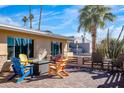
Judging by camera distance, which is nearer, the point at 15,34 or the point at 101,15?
the point at 15,34

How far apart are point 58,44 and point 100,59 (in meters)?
5.53

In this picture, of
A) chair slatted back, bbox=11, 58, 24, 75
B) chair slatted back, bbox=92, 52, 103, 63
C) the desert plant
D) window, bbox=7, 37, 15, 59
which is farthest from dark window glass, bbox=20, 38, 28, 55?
the desert plant

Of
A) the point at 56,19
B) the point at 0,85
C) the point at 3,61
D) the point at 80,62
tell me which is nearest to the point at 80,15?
the point at 56,19

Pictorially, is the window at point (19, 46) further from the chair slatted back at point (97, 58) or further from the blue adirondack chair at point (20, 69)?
the chair slatted back at point (97, 58)

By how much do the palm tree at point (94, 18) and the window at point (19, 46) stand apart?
7.37 m

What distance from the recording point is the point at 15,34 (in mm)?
12078

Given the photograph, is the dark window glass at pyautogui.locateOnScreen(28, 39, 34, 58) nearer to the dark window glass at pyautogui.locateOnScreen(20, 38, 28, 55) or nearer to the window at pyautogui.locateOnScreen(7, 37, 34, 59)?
the window at pyautogui.locateOnScreen(7, 37, 34, 59)

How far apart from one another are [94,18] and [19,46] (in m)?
9.15

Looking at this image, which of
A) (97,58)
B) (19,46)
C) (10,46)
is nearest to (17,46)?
(19,46)

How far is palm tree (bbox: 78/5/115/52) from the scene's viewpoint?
19359 millimetres

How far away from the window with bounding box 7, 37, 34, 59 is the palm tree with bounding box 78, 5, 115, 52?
290 inches
